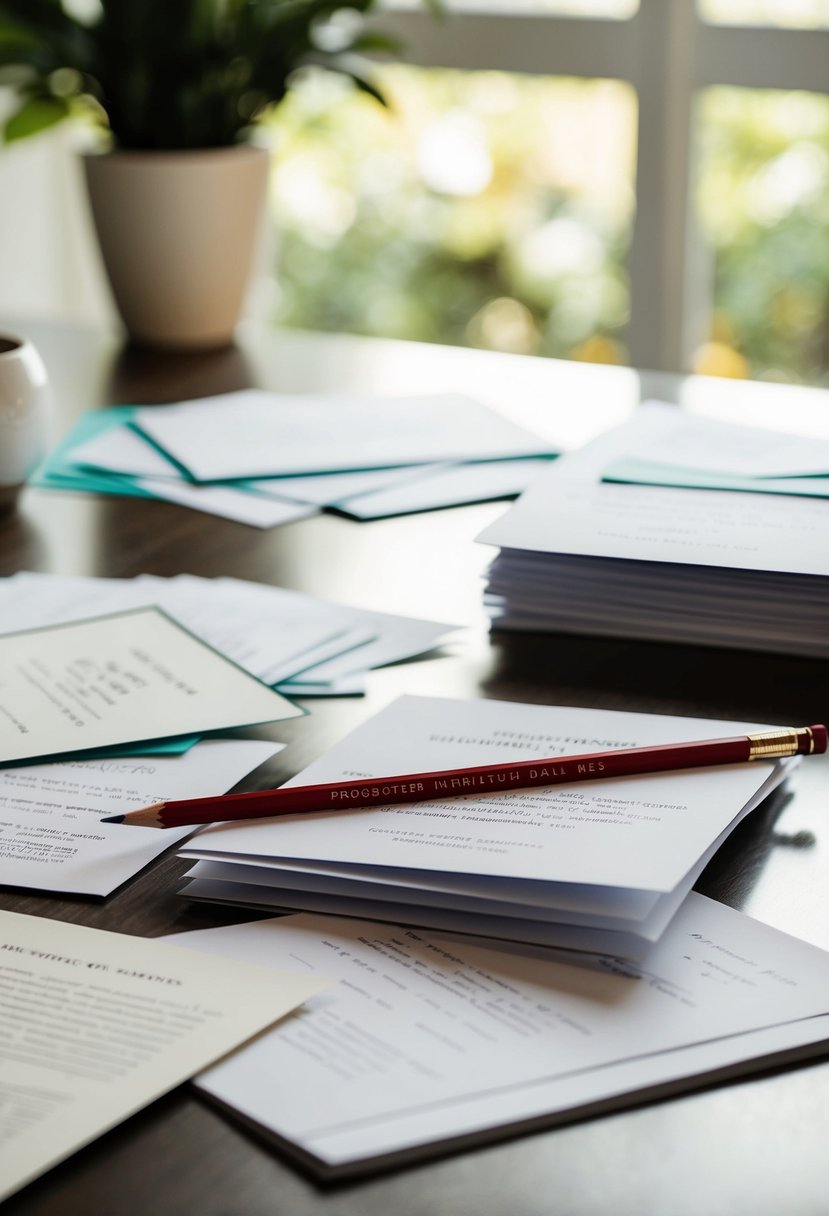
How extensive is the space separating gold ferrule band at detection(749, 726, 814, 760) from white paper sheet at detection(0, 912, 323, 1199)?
0.23 m

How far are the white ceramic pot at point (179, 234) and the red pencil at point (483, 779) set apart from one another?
102 cm

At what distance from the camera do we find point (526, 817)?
23.7 inches

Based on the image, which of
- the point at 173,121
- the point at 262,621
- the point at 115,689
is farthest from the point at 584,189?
the point at 115,689

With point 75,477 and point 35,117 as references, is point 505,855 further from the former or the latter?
point 35,117

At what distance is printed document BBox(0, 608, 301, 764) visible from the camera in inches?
28.7

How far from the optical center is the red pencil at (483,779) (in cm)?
61

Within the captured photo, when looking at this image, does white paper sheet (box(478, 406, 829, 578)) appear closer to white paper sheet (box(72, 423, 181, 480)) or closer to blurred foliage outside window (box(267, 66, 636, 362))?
white paper sheet (box(72, 423, 181, 480))

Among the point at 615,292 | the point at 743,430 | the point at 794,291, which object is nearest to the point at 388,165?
the point at 615,292

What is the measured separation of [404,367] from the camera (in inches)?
57.3

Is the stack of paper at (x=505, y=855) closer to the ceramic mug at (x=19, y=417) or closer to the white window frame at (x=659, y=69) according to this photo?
the ceramic mug at (x=19, y=417)

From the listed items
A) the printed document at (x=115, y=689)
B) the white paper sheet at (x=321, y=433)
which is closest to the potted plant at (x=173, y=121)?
the white paper sheet at (x=321, y=433)

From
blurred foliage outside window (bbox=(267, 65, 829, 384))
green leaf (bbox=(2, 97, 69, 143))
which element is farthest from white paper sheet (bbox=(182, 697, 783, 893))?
blurred foliage outside window (bbox=(267, 65, 829, 384))

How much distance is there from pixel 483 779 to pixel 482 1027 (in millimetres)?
141

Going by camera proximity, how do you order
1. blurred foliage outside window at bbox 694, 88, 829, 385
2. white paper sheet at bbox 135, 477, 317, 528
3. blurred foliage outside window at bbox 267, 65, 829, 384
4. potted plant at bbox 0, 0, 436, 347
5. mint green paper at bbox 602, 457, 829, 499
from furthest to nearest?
blurred foliage outside window at bbox 267, 65, 829, 384 → blurred foliage outside window at bbox 694, 88, 829, 385 → potted plant at bbox 0, 0, 436, 347 → white paper sheet at bbox 135, 477, 317, 528 → mint green paper at bbox 602, 457, 829, 499
